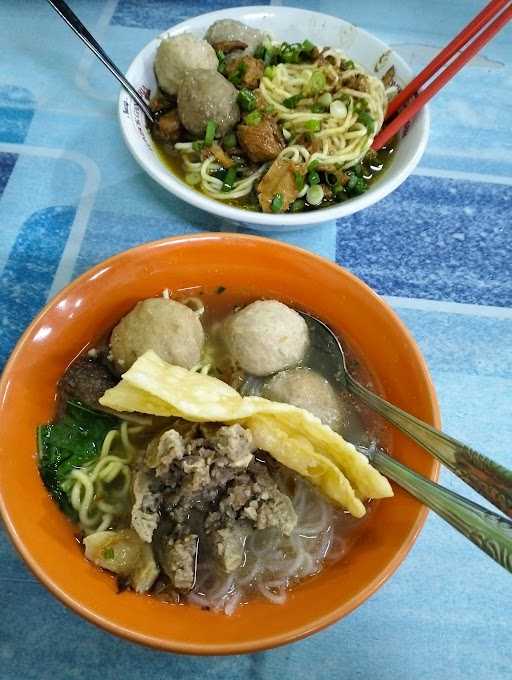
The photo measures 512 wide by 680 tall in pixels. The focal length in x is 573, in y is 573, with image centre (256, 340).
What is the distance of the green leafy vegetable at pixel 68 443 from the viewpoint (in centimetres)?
132

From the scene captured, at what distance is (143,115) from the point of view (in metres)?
2.11

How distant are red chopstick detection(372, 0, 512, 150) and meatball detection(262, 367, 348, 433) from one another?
111cm

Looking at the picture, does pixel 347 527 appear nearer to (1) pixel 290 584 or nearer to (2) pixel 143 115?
(1) pixel 290 584

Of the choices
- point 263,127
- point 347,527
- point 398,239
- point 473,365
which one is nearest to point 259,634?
point 347,527

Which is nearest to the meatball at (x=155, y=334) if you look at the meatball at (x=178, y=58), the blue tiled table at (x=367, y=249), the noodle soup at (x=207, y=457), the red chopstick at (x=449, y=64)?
the noodle soup at (x=207, y=457)

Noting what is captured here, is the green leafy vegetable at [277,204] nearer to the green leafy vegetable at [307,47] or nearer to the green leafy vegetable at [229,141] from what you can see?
the green leafy vegetable at [229,141]

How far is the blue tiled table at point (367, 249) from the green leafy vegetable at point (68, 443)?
0.74 feet

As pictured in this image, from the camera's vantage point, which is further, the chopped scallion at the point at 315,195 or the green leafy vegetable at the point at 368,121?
the green leafy vegetable at the point at 368,121

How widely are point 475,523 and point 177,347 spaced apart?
788 mm

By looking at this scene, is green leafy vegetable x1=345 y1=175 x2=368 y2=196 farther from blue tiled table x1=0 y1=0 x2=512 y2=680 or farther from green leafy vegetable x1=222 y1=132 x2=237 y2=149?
green leafy vegetable x1=222 y1=132 x2=237 y2=149

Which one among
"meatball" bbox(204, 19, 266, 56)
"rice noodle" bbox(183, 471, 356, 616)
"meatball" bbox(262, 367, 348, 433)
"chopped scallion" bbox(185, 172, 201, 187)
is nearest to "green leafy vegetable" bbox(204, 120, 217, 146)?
"chopped scallion" bbox(185, 172, 201, 187)

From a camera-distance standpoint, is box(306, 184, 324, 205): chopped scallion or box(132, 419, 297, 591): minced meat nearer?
box(132, 419, 297, 591): minced meat

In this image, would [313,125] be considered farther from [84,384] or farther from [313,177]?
[84,384]

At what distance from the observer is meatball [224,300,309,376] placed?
4.75 ft
